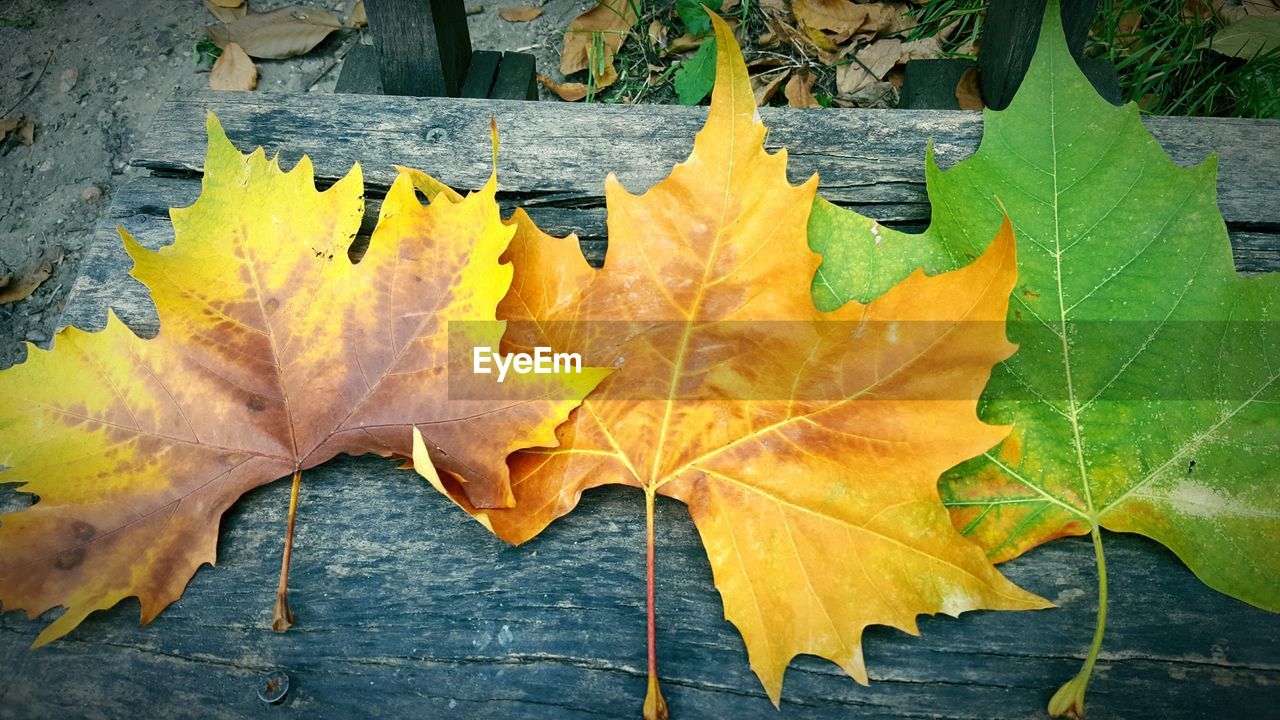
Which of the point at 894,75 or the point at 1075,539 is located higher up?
the point at 894,75

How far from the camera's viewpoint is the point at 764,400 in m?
0.80

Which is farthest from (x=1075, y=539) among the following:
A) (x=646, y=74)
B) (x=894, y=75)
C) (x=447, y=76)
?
(x=646, y=74)

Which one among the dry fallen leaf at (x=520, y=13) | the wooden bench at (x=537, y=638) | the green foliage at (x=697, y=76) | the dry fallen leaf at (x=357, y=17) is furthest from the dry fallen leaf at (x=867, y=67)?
the wooden bench at (x=537, y=638)

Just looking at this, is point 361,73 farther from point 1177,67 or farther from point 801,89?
point 1177,67

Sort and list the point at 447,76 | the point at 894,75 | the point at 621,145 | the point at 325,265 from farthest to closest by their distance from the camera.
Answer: the point at 894,75
the point at 447,76
the point at 621,145
the point at 325,265

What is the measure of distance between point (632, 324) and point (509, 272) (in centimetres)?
14

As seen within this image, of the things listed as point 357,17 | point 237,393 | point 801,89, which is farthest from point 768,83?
point 237,393

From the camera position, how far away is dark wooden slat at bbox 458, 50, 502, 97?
1466mm

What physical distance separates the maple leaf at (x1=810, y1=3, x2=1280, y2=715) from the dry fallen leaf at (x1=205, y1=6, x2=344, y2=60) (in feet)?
5.97

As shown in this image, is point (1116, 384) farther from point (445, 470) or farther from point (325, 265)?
point (325, 265)

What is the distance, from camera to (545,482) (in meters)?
0.83

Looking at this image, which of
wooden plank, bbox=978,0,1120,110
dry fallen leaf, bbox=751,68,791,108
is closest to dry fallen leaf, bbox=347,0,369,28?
dry fallen leaf, bbox=751,68,791,108

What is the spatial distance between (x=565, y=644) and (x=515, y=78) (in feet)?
3.52

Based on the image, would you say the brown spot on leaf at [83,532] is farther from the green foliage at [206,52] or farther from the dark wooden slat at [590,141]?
the green foliage at [206,52]
